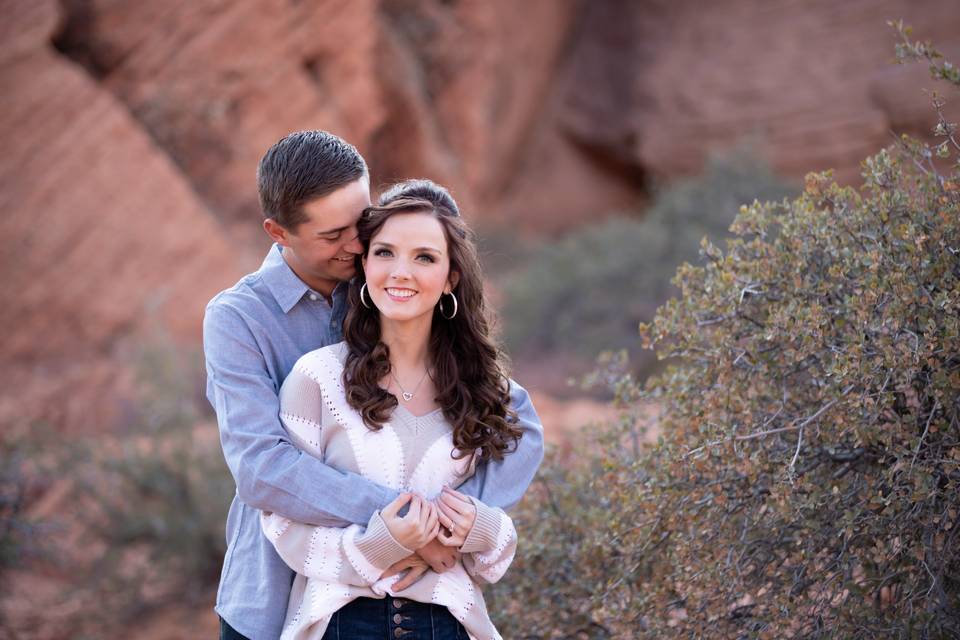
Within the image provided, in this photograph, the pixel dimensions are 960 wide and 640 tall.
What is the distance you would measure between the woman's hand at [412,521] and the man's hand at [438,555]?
0.04 meters

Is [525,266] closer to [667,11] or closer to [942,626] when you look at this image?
[667,11]

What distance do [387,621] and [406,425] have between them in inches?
18.5

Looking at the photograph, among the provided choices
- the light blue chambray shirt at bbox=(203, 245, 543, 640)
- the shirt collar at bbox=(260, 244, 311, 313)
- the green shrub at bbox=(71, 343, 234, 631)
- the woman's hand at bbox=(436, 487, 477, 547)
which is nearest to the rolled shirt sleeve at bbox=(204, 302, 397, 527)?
the light blue chambray shirt at bbox=(203, 245, 543, 640)

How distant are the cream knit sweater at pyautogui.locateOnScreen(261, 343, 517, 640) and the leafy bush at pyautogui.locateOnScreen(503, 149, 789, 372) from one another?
825 centimetres

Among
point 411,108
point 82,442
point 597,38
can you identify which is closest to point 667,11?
point 597,38

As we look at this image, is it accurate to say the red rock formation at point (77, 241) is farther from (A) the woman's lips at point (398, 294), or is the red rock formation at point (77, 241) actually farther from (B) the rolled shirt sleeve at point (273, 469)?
(A) the woman's lips at point (398, 294)

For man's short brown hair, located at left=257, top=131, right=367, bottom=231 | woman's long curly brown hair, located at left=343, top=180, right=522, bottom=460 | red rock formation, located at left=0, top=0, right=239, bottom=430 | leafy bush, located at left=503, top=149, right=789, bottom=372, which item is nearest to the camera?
woman's long curly brown hair, located at left=343, top=180, right=522, bottom=460

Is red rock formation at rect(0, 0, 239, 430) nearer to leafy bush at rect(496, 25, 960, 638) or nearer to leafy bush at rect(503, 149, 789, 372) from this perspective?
leafy bush at rect(503, 149, 789, 372)

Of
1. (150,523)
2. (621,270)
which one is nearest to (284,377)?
(150,523)

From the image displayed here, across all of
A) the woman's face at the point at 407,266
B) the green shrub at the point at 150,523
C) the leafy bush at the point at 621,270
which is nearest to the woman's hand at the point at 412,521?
the woman's face at the point at 407,266

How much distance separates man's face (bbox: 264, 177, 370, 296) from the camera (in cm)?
→ 254

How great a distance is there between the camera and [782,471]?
8.50 ft

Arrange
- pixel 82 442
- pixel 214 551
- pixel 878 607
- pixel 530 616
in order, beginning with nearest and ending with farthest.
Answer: pixel 878 607
pixel 530 616
pixel 214 551
pixel 82 442

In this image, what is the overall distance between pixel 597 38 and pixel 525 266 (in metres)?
4.58
